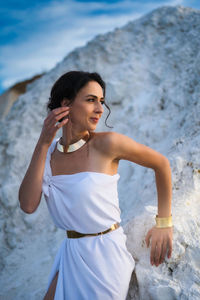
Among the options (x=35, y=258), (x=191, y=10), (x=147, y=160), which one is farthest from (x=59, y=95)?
(x=191, y=10)

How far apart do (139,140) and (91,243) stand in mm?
2402

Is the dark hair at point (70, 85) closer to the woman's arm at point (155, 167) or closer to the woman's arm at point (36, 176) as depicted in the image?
the woman's arm at point (36, 176)

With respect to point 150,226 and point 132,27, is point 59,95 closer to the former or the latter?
point 150,226

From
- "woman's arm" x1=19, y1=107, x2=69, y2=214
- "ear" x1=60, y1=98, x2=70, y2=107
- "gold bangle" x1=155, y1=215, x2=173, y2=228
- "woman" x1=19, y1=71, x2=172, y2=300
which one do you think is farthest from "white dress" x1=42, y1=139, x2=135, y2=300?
"ear" x1=60, y1=98, x2=70, y2=107

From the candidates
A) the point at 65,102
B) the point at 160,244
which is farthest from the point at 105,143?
the point at 160,244

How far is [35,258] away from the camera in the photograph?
3.65 metres

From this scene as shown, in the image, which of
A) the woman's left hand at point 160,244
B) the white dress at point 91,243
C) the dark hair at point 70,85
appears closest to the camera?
the white dress at point 91,243

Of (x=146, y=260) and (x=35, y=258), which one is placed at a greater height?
(x=146, y=260)

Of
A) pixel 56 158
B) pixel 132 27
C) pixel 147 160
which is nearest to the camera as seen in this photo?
pixel 147 160

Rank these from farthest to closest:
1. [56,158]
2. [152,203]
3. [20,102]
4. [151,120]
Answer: [20,102]
[151,120]
[152,203]
[56,158]

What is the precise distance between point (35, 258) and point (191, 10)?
5404 mm

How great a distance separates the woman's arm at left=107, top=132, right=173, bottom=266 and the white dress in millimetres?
184

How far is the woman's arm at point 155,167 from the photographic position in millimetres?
1837

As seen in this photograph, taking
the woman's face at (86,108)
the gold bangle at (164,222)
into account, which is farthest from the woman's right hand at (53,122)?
the gold bangle at (164,222)
